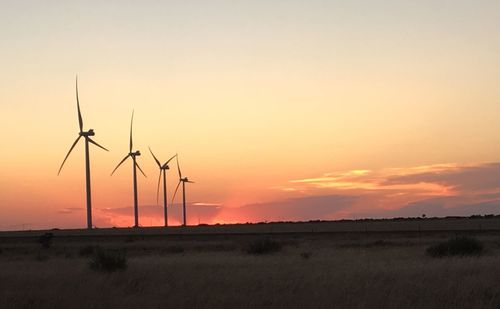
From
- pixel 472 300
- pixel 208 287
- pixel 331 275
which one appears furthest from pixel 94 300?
pixel 472 300

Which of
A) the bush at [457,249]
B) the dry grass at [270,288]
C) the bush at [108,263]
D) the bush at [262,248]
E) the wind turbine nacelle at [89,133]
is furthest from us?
the wind turbine nacelle at [89,133]

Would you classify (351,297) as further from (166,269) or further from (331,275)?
(166,269)

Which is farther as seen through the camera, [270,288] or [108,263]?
[108,263]

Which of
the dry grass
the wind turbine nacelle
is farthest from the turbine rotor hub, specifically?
the dry grass

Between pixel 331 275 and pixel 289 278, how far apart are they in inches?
60.2

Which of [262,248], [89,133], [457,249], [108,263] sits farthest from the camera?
[89,133]

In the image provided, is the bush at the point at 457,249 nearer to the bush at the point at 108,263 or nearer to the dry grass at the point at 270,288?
the dry grass at the point at 270,288

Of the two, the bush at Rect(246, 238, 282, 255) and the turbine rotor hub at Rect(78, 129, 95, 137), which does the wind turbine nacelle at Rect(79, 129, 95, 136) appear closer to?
the turbine rotor hub at Rect(78, 129, 95, 137)

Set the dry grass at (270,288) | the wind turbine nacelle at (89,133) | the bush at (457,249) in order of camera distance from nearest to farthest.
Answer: the dry grass at (270,288) < the bush at (457,249) < the wind turbine nacelle at (89,133)

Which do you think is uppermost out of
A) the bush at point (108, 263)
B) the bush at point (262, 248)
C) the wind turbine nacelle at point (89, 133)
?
the wind turbine nacelle at point (89, 133)

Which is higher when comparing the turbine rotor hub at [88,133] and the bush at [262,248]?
the turbine rotor hub at [88,133]

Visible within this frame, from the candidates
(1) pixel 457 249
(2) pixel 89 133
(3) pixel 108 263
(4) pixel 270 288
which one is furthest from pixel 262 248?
(2) pixel 89 133

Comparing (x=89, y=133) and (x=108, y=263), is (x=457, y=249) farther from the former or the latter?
(x=89, y=133)

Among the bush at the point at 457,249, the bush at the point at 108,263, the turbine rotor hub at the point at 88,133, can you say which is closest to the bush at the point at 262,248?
the bush at the point at 457,249
